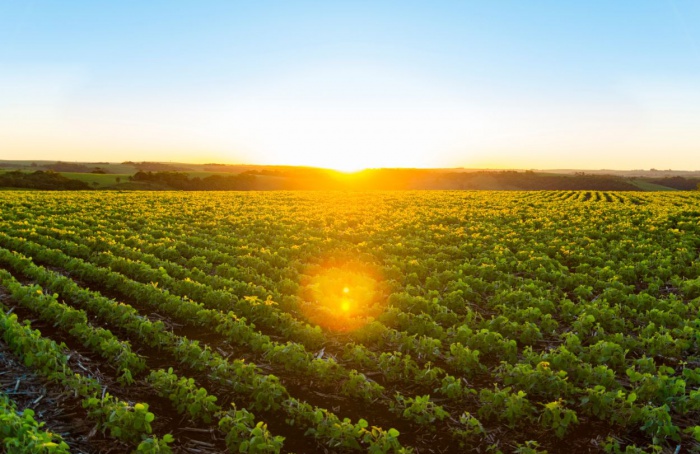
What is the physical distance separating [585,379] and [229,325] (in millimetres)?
6801

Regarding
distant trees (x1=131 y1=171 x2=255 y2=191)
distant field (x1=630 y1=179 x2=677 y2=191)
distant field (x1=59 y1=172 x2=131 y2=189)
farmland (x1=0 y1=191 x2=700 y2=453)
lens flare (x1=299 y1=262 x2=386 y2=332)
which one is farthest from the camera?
distant field (x1=630 y1=179 x2=677 y2=191)

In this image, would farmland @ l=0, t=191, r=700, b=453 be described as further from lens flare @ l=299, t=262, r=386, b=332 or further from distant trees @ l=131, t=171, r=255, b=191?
distant trees @ l=131, t=171, r=255, b=191

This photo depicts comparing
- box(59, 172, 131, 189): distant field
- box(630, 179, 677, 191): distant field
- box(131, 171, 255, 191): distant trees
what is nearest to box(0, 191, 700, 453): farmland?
box(59, 172, 131, 189): distant field

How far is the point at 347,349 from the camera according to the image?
892 centimetres

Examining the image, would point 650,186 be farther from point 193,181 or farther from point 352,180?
point 193,181

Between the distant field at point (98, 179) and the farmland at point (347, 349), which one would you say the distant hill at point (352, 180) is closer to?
the distant field at point (98, 179)

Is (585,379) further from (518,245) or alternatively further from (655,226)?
(655,226)

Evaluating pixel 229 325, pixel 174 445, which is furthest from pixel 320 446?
pixel 229 325

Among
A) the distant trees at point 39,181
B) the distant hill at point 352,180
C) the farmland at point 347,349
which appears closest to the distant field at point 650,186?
the distant hill at point 352,180

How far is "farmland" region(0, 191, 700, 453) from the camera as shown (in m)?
6.66

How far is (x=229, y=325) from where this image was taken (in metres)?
9.84

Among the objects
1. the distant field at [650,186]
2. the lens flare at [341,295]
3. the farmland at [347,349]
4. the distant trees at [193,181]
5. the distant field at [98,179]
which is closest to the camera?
the farmland at [347,349]

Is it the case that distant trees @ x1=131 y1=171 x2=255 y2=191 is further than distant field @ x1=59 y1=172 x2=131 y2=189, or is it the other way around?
Answer: distant trees @ x1=131 y1=171 x2=255 y2=191

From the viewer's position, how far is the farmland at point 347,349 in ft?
21.8
